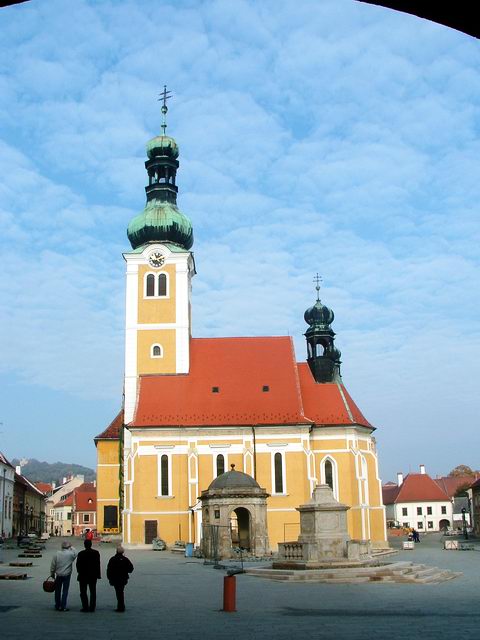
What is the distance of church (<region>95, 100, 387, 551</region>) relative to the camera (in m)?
46.1

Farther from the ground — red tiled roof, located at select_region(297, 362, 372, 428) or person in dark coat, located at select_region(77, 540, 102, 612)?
red tiled roof, located at select_region(297, 362, 372, 428)

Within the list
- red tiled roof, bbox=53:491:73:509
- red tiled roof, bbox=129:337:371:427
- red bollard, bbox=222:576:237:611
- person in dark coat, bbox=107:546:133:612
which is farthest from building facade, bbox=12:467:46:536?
red bollard, bbox=222:576:237:611

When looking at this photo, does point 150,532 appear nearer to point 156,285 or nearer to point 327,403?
point 327,403

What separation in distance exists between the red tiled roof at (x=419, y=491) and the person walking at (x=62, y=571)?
3529 inches

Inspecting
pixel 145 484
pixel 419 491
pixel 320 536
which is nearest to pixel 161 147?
pixel 145 484

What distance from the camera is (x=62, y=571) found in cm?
1490

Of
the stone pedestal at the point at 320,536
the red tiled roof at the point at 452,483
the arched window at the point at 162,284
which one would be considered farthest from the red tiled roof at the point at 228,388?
the red tiled roof at the point at 452,483

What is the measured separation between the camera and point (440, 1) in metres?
4.12

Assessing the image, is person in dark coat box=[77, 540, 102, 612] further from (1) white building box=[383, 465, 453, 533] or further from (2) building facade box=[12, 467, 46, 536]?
(1) white building box=[383, 465, 453, 533]

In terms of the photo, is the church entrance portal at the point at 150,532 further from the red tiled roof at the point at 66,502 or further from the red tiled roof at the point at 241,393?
the red tiled roof at the point at 66,502

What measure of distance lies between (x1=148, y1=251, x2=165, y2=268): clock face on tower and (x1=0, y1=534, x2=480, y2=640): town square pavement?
30.4m

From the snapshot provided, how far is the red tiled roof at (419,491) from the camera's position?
100250 millimetres

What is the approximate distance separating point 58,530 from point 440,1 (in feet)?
427

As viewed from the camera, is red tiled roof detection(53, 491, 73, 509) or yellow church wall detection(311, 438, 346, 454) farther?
red tiled roof detection(53, 491, 73, 509)
